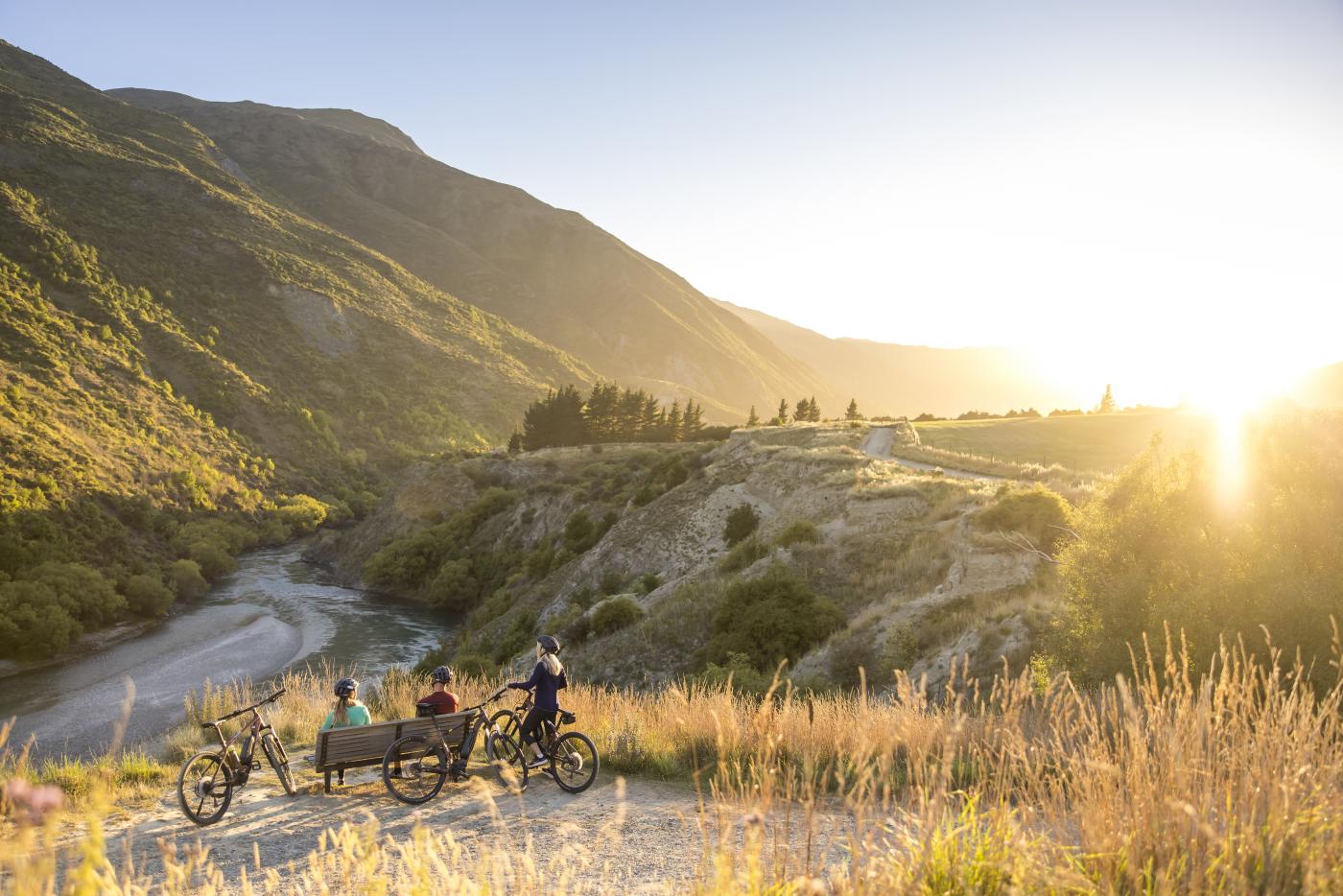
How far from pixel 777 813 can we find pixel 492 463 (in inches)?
2496

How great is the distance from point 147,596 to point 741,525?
3505 cm

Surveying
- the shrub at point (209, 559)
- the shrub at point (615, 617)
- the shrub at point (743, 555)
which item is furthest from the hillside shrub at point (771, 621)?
the shrub at point (209, 559)

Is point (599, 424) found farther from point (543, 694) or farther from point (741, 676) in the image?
point (543, 694)

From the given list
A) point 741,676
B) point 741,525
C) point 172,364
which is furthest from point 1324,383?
point 172,364

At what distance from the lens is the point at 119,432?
5694 cm

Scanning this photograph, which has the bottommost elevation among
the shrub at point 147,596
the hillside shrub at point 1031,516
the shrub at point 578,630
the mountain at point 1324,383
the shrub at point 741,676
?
the shrub at point 147,596

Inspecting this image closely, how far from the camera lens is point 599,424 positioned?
84.7 meters

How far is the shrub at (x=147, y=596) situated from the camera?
4244 cm

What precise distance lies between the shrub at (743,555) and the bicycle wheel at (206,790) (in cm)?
2113

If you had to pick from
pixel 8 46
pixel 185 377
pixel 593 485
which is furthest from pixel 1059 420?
pixel 8 46

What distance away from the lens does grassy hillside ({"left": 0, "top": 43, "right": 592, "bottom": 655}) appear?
45.5 metres

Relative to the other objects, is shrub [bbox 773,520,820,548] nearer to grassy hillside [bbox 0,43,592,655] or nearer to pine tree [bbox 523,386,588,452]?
grassy hillside [bbox 0,43,592,655]

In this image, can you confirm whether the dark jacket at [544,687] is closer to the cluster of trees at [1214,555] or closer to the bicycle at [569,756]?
the bicycle at [569,756]

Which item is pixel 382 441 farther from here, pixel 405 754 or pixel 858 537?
pixel 405 754
